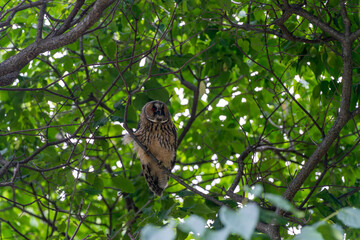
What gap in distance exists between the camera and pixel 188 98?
5195mm

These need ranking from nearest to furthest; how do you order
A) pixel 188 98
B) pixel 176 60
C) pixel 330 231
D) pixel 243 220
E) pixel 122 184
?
pixel 243 220 → pixel 330 231 → pixel 176 60 → pixel 122 184 → pixel 188 98

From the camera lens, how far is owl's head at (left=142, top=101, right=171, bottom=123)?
4234 mm

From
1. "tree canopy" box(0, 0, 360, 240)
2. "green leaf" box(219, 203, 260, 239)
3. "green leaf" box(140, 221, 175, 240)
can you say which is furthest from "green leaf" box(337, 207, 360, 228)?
"tree canopy" box(0, 0, 360, 240)

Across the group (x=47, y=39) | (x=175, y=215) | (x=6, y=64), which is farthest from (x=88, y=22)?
(x=175, y=215)

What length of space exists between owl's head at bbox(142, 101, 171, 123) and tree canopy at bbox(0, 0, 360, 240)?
0.24m

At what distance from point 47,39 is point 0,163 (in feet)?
4.71

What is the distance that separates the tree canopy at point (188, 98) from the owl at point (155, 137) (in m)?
0.22

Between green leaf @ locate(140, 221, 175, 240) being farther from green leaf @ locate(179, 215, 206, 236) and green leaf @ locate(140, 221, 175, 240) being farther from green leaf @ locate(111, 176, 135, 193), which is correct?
green leaf @ locate(111, 176, 135, 193)

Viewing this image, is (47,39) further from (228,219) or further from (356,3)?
(356,3)

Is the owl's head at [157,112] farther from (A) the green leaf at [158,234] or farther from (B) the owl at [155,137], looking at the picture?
(A) the green leaf at [158,234]

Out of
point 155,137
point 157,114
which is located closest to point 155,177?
point 155,137

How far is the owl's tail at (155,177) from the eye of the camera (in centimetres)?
444

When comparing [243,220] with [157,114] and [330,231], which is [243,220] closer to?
[330,231]

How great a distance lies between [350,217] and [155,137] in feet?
10.7
